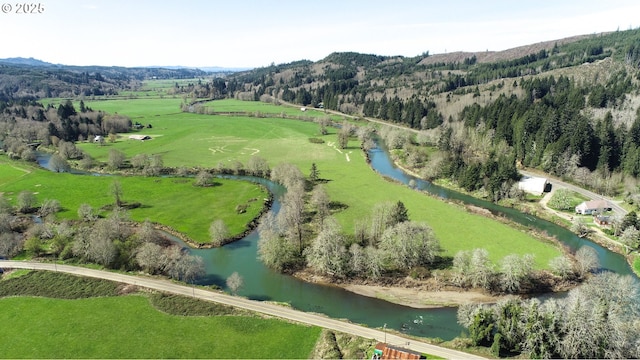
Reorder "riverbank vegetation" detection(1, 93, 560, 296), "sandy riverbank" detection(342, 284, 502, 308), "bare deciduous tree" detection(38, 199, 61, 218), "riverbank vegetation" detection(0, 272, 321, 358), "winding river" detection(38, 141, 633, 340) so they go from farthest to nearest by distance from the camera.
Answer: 1. "bare deciduous tree" detection(38, 199, 61, 218)
2. "riverbank vegetation" detection(1, 93, 560, 296)
3. "sandy riverbank" detection(342, 284, 502, 308)
4. "winding river" detection(38, 141, 633, 340)
5. "riverbank vegetation" detection(0, 272, 321, 358)

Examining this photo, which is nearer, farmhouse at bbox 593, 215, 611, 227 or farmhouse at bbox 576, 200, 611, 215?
farmhouse at bbox 593, 215, 611, 227

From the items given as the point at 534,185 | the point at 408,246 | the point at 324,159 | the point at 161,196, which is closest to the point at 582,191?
the point at 534,185

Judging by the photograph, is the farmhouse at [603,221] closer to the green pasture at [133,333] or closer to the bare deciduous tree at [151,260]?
the green pasture at [133,333]

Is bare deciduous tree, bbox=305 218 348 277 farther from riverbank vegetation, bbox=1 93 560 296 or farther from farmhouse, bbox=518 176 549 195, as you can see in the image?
farmhouse, bbox=518 176 549 195

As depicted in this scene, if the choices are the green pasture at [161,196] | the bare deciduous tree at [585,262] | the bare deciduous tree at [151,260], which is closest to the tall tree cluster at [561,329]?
the bare deciduous tree at [585,262]

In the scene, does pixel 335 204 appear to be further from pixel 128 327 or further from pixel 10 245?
pixel 10 245

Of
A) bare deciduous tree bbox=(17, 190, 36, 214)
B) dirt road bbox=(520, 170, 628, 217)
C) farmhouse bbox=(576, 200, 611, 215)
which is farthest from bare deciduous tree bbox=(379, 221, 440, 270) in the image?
bare deciduous tree bbox=(17, 190, 36, 214)

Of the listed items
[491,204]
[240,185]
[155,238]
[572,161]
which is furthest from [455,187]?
[155,238]
